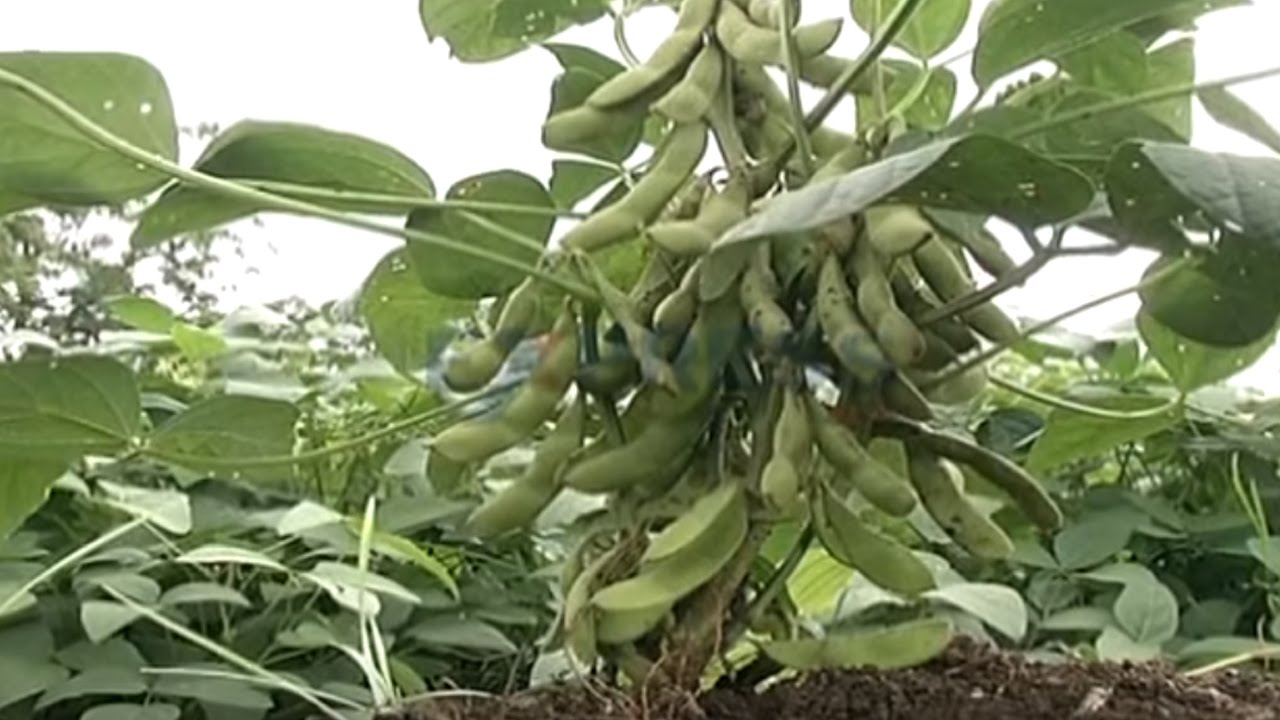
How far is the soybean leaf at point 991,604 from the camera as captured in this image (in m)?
0.54

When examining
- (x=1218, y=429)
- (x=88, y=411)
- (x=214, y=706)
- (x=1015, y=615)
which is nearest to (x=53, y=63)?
(x=88, y=411)

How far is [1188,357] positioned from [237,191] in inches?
10.7

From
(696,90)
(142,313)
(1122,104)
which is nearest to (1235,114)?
(1122,104)

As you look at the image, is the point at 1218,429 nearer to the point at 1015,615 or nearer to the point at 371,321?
the point at 1015,615

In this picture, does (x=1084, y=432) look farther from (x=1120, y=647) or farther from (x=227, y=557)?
(x=227, y=557)

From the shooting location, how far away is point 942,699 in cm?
44

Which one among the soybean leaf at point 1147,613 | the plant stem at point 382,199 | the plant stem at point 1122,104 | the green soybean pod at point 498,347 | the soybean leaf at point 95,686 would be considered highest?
the plant stem at point 1122,104

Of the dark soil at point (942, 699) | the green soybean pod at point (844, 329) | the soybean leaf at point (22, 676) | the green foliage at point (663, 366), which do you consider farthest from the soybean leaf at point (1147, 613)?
the soybean leaf at point (22, 676)

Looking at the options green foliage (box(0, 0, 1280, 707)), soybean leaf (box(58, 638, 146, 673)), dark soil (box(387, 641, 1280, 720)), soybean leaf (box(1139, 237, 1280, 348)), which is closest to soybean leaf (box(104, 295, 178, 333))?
green foliage (box(0, 0, 1280, 707))

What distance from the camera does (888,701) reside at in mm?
433

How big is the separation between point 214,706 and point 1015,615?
0.77 feet

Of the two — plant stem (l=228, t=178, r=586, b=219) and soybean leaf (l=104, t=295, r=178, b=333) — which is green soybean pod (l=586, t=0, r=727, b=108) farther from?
soybean leaf (l=104, t=295, r=178, b=333)

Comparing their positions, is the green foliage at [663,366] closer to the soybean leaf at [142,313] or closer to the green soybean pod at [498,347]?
the green soybean pod at [498,347]

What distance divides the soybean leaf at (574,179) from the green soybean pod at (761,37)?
10 cm
